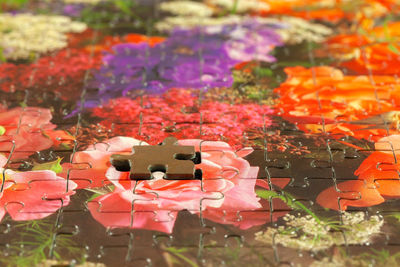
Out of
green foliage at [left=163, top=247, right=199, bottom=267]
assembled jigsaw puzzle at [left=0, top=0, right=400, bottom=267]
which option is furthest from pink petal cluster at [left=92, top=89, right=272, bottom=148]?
green foliage at [left=163, top=247, right=199, bottom=267]

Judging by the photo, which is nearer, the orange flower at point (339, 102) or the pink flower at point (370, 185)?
the pink flower at point (370, 185)

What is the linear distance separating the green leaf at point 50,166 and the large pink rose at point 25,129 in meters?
0.04

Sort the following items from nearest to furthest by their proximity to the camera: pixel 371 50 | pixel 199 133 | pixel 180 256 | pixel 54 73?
pixel 180 256, pixel 199 133, pixel 54 73, pixel 371 50

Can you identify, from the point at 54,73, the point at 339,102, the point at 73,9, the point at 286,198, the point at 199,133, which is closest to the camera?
the point at 286,198

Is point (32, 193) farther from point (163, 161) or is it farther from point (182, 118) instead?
point (182, 118)

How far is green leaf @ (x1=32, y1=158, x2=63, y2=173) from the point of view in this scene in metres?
0.96

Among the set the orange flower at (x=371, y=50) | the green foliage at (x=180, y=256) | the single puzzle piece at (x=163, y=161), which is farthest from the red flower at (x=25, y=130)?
the orange flower at (x=371, y=50)

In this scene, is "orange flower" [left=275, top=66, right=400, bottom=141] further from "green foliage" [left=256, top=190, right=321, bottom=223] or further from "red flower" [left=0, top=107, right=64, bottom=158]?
"red flower" [left=0, top=107, right=64, bottom=158]

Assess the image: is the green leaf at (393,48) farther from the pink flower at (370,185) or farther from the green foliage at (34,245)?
the green foliage at (34,245)

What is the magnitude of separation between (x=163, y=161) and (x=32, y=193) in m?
0.21

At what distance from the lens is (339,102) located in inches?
45.3

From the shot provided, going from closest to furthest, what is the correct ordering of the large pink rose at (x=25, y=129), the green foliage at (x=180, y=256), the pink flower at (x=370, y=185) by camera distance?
the green foliage at (x=180, y=256)
the pink flower at (x=370, y=185)
the large pink rose at (x=25, y=129)

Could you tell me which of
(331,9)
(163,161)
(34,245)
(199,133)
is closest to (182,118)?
(199,133)

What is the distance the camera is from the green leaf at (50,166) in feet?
3.14
